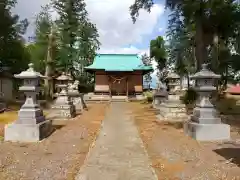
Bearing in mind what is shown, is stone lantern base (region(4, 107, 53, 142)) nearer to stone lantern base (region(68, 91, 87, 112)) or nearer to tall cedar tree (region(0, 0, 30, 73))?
stone lantern base (region(68, 91, 87, 112))

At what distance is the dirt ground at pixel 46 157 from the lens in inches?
241

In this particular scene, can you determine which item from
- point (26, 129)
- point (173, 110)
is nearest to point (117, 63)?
point (173, 110)

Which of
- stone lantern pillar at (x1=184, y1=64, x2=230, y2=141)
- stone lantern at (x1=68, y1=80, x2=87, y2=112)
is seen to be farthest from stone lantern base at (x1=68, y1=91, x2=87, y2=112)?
stone lantern pillar at (x1=184, y1=64, x2=230, y2=141)

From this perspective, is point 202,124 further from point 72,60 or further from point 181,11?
point 72,60

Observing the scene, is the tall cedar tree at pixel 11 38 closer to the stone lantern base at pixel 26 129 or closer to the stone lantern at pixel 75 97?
the stone lantern at pixel 75 97

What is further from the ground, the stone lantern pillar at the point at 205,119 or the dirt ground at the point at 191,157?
the stone lantern pillar at the point at 205,119

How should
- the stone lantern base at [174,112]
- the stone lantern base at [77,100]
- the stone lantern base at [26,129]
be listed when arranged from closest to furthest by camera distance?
1. the stone lantern base at [26,129]
2. the stone lantern base at [174,112]
3. the stone lantern base at [77,100]

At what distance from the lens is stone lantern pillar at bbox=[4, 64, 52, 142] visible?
389 inches

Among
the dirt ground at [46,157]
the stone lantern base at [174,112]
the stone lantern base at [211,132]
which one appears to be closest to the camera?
the dirt ground at [46,157]

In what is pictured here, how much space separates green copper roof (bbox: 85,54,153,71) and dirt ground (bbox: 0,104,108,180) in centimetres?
2707

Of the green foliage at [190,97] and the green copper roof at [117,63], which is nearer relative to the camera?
the green foliage at [190,97]

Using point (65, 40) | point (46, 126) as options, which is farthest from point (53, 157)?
point (65, 40)

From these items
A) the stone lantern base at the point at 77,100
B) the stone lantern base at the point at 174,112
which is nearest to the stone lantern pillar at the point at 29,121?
the stone lantern base at the point at 174,112

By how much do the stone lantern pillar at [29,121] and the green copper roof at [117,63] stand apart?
2688 cm
